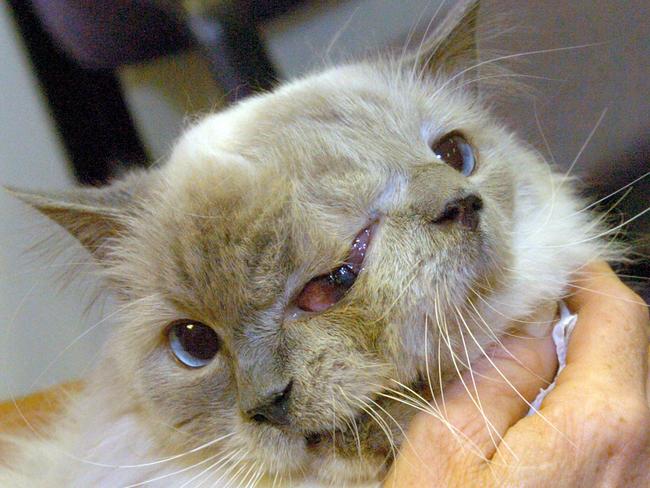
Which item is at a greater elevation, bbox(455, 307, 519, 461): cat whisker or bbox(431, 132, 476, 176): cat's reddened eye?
bbox(431, 132, 476, 176): cat's reddened eye

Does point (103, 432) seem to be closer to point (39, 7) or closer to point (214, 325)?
point (214, 325)

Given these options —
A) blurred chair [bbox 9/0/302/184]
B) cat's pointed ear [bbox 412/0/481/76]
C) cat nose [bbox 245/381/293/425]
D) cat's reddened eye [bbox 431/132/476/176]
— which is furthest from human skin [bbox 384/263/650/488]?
blurred chair [bbox 9/0/302/184]

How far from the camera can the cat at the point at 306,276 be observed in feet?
2.66

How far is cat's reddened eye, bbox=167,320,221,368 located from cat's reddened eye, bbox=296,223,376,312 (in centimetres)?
18

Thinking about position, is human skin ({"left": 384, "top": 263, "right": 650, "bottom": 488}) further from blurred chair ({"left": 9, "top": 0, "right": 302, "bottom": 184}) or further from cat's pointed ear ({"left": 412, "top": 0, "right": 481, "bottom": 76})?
blurred chair ({"left": 9, "top": 0, "right": 302, "bottom": 184})

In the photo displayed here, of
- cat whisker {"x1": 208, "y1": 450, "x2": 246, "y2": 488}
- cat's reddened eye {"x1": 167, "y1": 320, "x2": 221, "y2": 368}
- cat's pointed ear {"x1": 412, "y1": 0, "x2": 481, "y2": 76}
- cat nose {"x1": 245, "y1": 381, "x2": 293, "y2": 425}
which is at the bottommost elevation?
cat whisker {"x1": 208, "y1": 450, "x2": 246, "y2": 488}

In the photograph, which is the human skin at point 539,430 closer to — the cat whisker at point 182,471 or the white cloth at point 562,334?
the white cloth at point 562,334

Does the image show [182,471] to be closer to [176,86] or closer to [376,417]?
[376,417]

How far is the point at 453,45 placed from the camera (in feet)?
4.28

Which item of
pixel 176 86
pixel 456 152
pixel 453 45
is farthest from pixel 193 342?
pixel 176 86

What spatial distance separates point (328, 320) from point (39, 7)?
5.38 ft

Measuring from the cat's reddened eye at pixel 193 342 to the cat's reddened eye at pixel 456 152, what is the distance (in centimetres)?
51

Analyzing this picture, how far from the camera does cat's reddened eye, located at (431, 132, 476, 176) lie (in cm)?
108

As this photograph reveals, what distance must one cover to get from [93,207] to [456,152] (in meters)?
0.67
